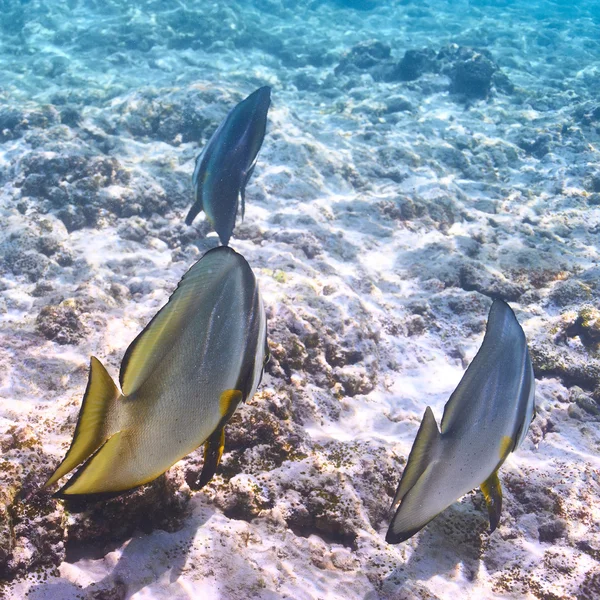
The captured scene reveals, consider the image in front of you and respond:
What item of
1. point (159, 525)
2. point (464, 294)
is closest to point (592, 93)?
point (464, 294)

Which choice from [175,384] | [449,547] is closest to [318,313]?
[449,547]

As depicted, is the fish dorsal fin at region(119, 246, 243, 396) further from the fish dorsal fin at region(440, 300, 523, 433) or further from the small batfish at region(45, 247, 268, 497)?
the fish dorsal fin at region(440, 300, 523, 433)

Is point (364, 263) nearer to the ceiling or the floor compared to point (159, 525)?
nearer to the floor

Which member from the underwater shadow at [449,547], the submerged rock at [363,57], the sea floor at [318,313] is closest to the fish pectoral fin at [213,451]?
the sea floor at [318,313]

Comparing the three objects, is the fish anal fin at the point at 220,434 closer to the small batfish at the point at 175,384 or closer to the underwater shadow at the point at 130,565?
the small batfish at the point at 175,384

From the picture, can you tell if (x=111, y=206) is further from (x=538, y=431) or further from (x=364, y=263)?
(x=538, y=431)

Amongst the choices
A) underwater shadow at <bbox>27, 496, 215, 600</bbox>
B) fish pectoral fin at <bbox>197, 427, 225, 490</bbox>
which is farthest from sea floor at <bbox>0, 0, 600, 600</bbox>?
fish pectoral fin at <bbox>197, 427, 225, 490</bbox>

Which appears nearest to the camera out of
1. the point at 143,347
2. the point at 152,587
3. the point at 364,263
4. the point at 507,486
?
the point at 143,347

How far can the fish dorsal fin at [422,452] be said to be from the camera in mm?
1511

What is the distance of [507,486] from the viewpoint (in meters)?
3.02

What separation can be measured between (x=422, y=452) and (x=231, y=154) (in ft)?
6.48

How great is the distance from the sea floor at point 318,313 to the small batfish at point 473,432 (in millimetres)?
885

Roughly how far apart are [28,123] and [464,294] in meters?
7.62

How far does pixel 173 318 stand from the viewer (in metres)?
1.23
